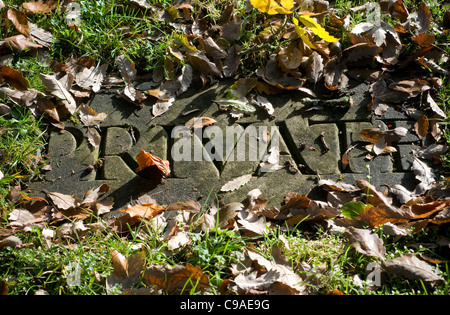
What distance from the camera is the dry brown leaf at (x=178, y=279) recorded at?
6.40 ft

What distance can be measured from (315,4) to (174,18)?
3.46ft

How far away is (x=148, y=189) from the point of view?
251cm

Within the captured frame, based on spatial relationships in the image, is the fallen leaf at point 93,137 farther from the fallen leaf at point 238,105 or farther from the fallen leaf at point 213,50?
the fallen leaf at point 213,50

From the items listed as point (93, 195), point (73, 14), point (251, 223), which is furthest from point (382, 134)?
point (73, 14)

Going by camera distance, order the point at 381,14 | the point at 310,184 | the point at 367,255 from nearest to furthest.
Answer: the point at 367,255
the point at 310,184
the point at 381,14

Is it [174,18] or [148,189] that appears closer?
[148,189]

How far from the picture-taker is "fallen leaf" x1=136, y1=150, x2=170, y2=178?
2.51 meters

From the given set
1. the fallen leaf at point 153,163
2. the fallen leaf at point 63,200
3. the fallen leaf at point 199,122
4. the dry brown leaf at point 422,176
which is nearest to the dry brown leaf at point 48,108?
the fallen leaf at point 63,200

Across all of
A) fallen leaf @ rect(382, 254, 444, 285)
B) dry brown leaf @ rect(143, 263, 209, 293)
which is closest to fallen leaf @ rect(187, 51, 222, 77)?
dry brown leaf @ rect(143, 263, 209, 293)

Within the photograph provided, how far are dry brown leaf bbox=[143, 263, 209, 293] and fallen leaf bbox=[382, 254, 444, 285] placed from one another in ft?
2.78

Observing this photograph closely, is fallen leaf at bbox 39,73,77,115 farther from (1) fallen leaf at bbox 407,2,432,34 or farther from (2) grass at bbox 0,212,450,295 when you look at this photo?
(1) fallen leaf at bbox 407,2,432,34
